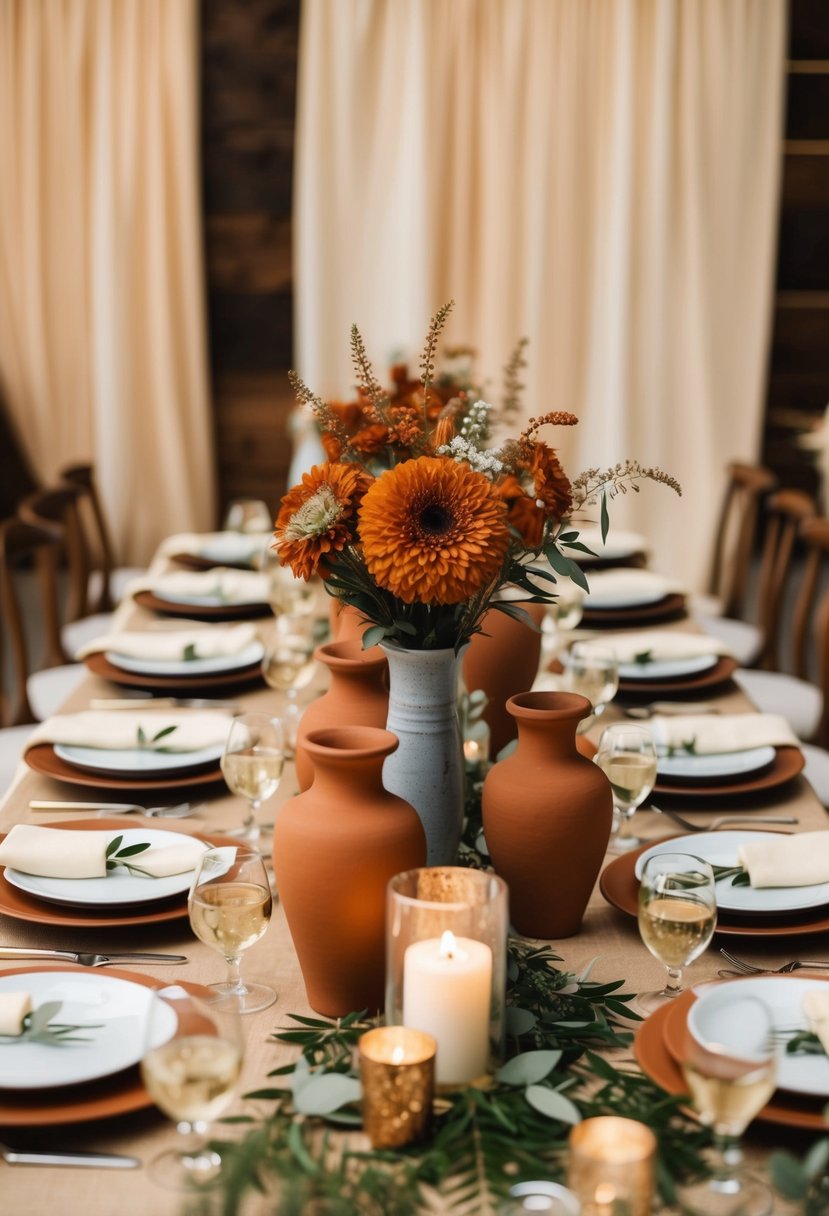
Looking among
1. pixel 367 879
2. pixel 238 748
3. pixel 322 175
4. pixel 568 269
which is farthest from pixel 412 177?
pixel 367 879

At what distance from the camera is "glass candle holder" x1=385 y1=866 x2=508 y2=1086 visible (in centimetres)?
101

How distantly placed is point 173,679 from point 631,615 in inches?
36.7

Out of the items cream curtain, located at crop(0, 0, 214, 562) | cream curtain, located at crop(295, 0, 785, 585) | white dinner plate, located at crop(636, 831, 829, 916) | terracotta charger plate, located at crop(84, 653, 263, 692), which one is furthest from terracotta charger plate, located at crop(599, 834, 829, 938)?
cream curtain, located at crop(0, 0, 214, 562)

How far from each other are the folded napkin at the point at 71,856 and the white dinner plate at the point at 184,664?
736 millimetres

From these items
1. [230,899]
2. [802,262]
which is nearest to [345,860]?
[230,899]

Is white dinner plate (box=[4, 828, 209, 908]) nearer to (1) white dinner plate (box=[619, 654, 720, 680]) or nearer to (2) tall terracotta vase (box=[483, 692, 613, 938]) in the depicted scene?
(2) tall terracotta vase (box=[483, 692, 613, 938])

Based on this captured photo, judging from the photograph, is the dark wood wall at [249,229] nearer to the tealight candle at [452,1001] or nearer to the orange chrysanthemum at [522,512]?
the orange chrysanthemum at [522,512]

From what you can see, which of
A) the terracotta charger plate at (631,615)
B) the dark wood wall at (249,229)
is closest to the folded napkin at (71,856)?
the terracotta charger plate at (631,615)

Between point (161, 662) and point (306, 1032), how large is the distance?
117cm

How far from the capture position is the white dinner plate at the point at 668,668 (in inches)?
85.9

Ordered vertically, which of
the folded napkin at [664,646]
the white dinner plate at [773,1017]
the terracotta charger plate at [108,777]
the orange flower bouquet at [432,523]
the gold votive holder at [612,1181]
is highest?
the orange flower bouquet at [432,523]

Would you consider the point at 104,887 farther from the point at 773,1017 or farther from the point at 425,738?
the point at 773,1017

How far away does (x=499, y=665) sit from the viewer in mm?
1728

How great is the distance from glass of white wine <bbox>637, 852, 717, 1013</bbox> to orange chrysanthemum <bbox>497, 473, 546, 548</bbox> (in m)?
0.32
